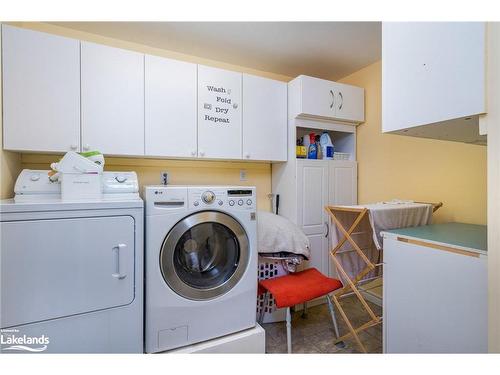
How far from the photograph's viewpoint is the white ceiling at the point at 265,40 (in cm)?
187

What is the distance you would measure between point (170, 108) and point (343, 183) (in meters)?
1.89

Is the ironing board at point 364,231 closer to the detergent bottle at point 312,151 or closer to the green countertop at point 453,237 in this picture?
the green countertop at point 453,237

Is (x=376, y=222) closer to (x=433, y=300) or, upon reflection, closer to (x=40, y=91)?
(x=433, y=300)

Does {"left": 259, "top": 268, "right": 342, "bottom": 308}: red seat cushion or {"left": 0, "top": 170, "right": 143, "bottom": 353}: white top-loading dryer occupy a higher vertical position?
{"left": 0, "top": 170, "right": 143, "bottom": 353}: white top-loading dryer

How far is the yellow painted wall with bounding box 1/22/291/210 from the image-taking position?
5.96 ft

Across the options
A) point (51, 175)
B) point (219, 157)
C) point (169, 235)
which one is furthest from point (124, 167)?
point (169, 235)

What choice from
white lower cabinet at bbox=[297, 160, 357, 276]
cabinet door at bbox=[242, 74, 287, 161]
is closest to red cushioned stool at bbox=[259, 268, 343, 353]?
white lower cabinet at bbox=[297, 160, 357, 276]

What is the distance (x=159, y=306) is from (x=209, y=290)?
304 mm

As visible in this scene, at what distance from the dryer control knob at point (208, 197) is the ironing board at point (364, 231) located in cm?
86

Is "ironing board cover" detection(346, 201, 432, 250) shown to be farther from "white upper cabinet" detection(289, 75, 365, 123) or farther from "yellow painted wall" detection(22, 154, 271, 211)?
"yellow painted wall" detection(22, 154, 271, 211)

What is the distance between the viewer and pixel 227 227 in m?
1.57

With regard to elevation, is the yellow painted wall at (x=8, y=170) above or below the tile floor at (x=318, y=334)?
above

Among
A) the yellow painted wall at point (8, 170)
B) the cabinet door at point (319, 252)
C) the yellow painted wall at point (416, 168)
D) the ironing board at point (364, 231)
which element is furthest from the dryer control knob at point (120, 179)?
the yellow painted wall at point (416, 168)
